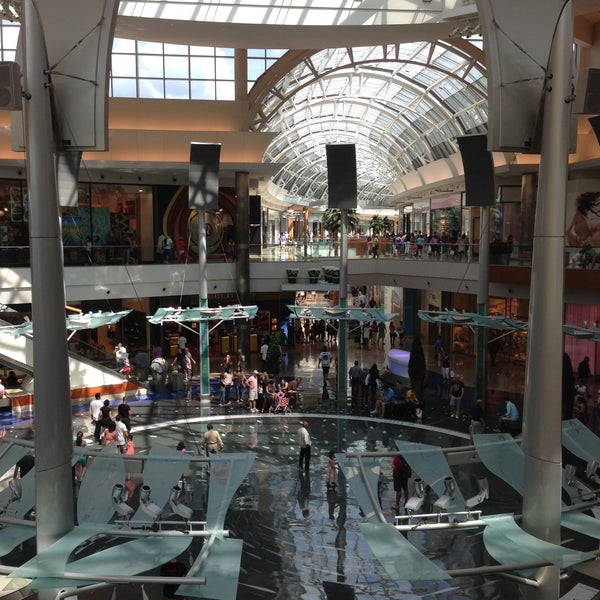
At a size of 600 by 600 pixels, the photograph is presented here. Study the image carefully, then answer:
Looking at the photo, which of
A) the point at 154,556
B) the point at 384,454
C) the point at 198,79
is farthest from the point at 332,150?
the point at 154,556

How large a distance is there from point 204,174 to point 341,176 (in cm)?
440

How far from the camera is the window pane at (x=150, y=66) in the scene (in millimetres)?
28250

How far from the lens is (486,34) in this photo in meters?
7.06

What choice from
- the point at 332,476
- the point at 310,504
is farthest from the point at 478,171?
the point at 310,504

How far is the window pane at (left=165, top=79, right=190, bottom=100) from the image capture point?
2883 centimetres

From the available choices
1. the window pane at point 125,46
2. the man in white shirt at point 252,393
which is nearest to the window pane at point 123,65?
the window pane at point 125,46

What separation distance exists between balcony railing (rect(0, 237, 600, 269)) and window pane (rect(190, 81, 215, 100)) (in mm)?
6896

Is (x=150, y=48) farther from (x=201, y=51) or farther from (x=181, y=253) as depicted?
(x=181, y=253)

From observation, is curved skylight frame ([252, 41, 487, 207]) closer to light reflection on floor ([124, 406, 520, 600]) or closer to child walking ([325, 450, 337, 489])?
light reflection on floor ([124, 406, 520, 600])

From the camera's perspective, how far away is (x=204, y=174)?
2098 centimetres

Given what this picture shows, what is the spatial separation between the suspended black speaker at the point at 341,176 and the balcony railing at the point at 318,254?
7.13 meters

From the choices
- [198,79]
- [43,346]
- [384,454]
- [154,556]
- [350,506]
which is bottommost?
[350,506]

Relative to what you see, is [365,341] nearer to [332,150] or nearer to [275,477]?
[332,150]

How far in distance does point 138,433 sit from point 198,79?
1734cm
